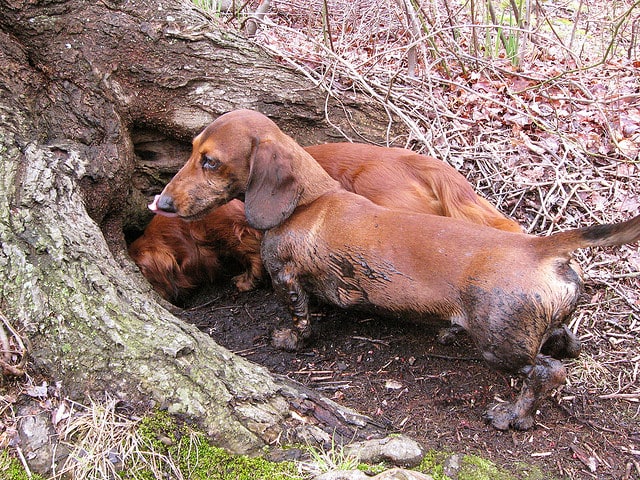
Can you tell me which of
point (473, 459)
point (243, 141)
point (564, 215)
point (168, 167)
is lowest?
point (473, 459)

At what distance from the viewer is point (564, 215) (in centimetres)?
432

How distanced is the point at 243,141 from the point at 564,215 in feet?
8.36

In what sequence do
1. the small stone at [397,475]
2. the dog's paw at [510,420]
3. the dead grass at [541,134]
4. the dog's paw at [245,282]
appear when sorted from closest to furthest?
the small stone at [397,475], the dog's paw at [510,420], the dead grass at [541,134], the dog's paw at [245,282]

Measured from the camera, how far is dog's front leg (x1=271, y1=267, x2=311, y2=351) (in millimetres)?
3395

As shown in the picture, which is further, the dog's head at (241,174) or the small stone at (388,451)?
the dog's head at (241,174)

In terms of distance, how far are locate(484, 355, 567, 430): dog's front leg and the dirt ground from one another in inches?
2.1

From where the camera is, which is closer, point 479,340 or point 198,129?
point 479,340

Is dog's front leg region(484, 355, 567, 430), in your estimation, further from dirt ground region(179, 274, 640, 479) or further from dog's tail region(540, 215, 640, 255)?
dog's tail region(540, 215, 640, 255)

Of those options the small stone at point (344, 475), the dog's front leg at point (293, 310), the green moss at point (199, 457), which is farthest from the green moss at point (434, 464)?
the dog's front leg at point (293, 310)

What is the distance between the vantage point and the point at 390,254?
9.58 feet

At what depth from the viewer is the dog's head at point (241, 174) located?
324cm

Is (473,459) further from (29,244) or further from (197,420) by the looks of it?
(29,244)

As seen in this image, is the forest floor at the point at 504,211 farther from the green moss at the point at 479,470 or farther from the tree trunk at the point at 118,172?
the tree trunk at the point at 118,172

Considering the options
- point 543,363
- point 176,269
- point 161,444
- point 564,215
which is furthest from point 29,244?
Result: point 564,215
